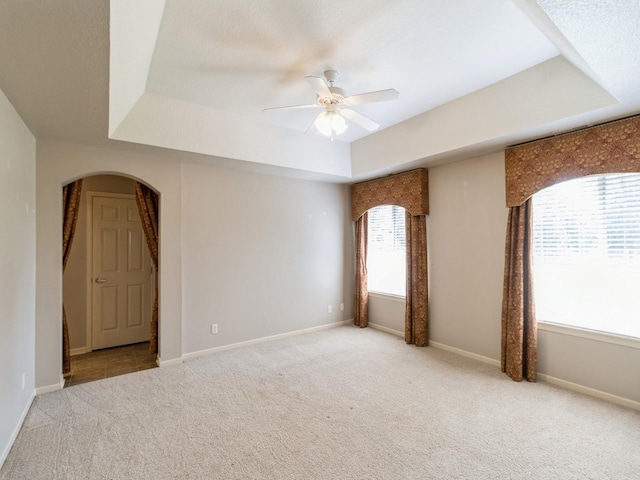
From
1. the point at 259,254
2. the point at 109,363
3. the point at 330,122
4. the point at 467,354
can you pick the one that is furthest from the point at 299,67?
the point at 109,363

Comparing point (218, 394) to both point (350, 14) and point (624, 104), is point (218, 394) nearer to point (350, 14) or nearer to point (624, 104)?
point (350, 14)

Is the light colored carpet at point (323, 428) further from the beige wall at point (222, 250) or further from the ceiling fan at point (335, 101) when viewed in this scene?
the ceiling fan at point (335, 101)

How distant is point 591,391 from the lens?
295 centimetres

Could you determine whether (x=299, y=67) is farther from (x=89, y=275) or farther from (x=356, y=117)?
(x=89, y=275)

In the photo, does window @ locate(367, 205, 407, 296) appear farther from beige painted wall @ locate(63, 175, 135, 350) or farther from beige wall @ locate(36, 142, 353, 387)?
beige painted wall @ locate(63, 175, 135, 350)

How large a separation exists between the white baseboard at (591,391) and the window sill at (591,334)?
18.0 inches

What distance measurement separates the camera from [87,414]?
2664mm

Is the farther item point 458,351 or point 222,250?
point 222,250

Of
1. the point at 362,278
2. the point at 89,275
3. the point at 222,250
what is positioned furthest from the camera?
the point at 362,278

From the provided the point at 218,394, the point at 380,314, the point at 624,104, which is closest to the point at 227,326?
the point at 218,394

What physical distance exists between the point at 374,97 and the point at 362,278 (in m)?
3.32

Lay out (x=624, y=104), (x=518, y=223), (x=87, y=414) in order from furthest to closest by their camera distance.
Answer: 1. (x=518, y=223)
2. (x=87, y=414)
3. (x=624, y=104)

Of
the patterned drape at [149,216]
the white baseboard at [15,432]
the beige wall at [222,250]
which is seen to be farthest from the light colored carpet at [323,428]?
the patterned drape at [149,216]

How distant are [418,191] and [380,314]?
2052mm
